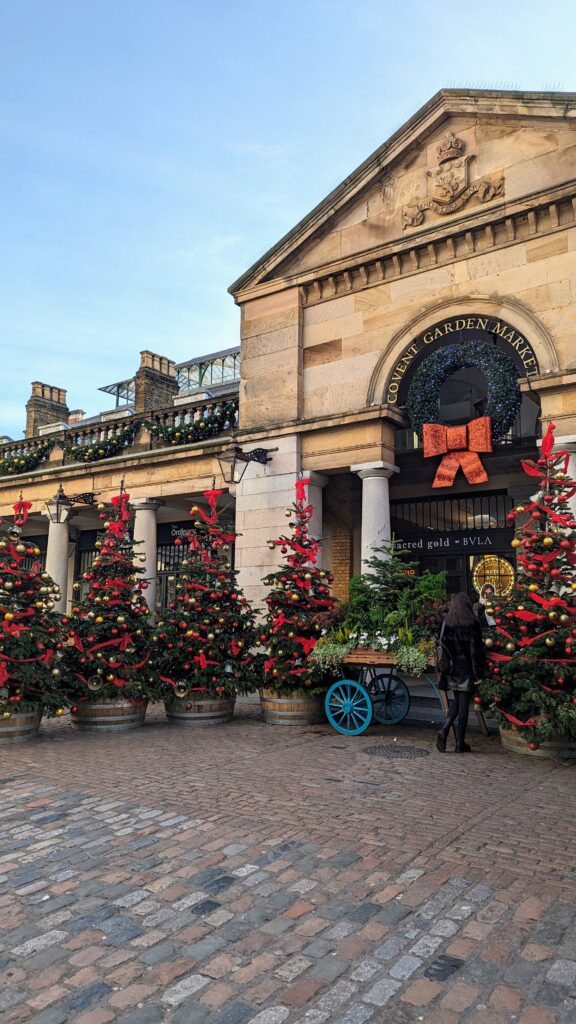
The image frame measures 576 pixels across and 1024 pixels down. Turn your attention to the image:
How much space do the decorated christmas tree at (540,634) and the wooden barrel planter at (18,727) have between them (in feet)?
18.9

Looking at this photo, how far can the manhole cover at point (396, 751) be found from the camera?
25.7 feet

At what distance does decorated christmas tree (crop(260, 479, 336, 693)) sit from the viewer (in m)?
10.0

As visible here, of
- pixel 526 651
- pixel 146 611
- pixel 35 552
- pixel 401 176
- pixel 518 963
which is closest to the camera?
pixel 518 963

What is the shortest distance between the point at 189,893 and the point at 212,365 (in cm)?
3002

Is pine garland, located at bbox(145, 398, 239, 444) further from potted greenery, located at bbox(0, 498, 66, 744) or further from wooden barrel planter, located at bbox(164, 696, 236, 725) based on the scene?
wooden barrel planter, located at bbox(164, 696, 236, 725)

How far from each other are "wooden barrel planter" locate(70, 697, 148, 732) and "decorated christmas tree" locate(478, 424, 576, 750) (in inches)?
202

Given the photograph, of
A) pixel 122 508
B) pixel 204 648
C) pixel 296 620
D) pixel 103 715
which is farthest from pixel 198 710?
pixel 122 508

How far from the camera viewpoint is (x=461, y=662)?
810cm

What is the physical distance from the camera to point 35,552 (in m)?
9.70

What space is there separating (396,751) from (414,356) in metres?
8.14

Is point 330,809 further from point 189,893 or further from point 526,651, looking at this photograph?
point 526,651

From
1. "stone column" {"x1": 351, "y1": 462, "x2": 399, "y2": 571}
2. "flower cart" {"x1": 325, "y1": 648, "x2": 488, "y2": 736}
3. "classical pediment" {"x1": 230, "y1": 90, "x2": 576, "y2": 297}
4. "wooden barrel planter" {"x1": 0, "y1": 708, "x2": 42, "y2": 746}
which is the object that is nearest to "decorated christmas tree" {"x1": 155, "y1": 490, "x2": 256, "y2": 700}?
"flower cart" {"x1": 325, "y1": 648, "x2": 488, "y2": 736}

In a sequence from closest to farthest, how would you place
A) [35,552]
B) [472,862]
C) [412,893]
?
[412,893]
[472,862]
[35,552]

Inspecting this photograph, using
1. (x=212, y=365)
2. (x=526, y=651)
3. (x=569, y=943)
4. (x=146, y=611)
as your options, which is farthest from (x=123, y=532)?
(x=212, y=365)
